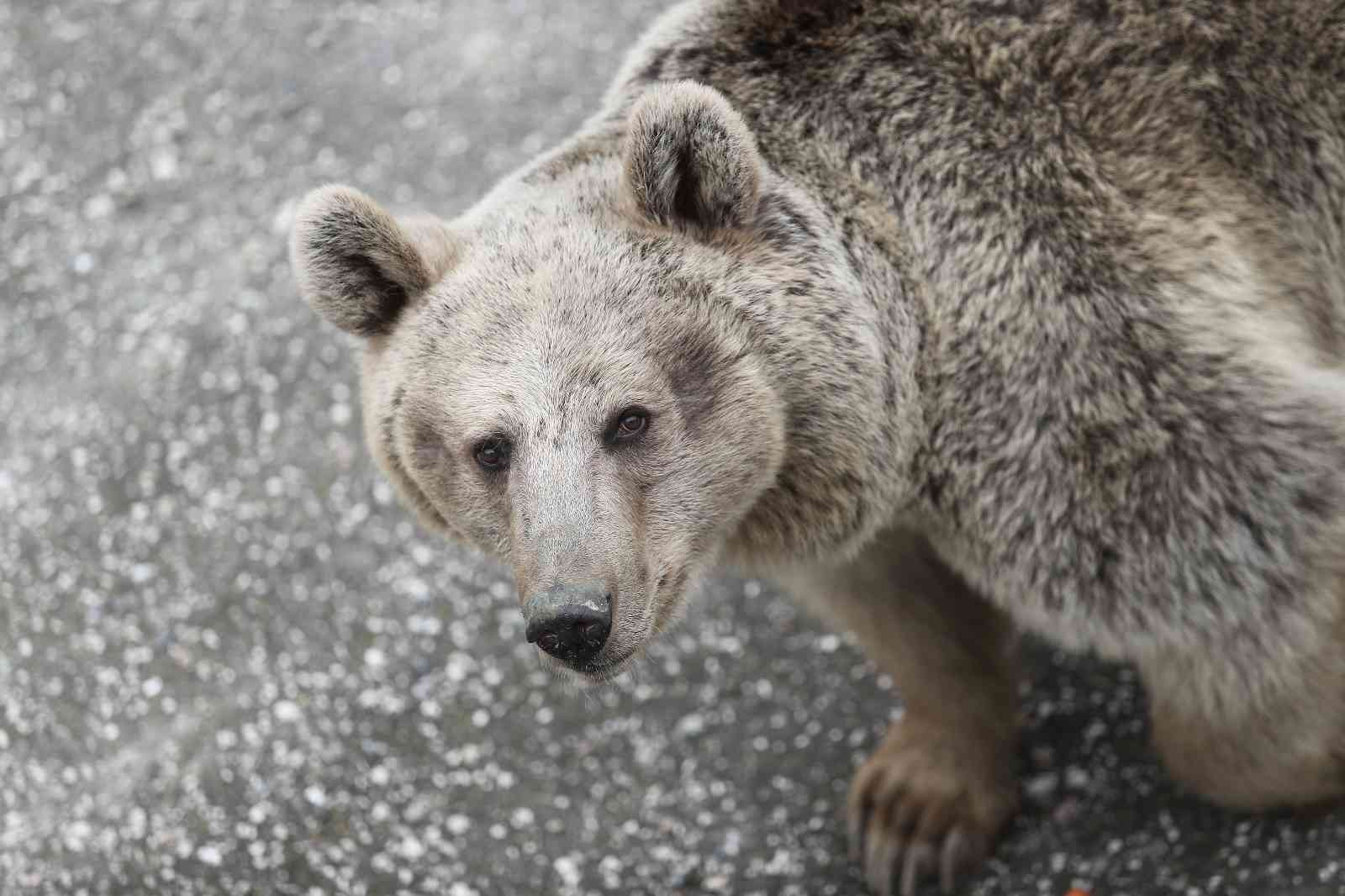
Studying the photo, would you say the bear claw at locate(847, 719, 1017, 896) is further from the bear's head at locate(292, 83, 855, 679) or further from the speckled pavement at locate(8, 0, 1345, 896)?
the bear's head at locate(292, 83, 855, 679)

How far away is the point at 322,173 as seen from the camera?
6160 mm

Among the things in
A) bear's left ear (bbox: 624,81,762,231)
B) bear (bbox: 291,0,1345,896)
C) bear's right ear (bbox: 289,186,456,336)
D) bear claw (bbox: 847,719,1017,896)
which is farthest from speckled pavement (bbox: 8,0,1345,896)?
bear's left ear (bbox: 624,81,762,231)

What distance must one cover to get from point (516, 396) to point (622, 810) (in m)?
1.99

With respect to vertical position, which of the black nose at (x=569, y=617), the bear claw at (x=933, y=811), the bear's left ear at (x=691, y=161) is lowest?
the bear claw at (x=933, y=811)

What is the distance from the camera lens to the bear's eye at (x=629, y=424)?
3.04 meters

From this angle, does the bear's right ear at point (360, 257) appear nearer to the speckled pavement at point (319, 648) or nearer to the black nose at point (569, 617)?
the black nose at point (569, 617)

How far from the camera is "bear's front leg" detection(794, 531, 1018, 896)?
13.2ft

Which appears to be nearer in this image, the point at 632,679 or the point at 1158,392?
the point at 1158,392

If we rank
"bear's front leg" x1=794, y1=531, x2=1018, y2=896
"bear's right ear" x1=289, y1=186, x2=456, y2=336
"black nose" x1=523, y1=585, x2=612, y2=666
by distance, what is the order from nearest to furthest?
"black nose" x1=523, y1=585, x2=612, y2=666
"bear's right ear" x1=289, y1=186, x2=456, y2=336
"bear's front leg" x1=794, y1=531, x2=1018, y2=896

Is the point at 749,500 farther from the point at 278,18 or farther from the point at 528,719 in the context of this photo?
the point at 278,18

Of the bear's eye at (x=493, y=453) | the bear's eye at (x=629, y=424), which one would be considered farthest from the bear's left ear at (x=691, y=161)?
the bear's eye at (x=493, y=453)

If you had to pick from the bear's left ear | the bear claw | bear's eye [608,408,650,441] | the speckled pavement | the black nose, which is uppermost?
the bear's left ear

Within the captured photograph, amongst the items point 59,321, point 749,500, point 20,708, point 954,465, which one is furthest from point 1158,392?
point 59,321

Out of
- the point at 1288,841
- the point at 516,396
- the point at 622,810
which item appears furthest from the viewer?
the point at 622,810
